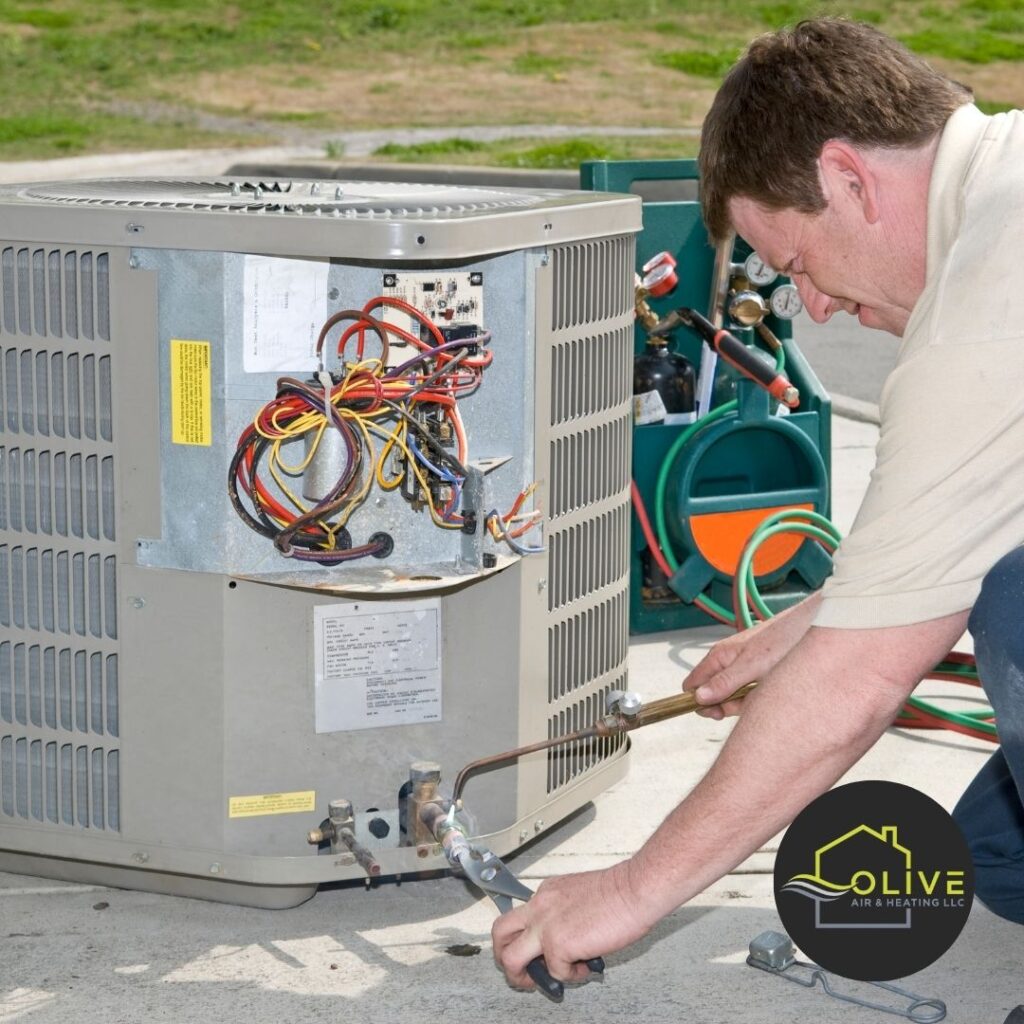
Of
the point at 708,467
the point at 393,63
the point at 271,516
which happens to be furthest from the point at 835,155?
the point at 393,63

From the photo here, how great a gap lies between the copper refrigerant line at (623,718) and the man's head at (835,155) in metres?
0.62

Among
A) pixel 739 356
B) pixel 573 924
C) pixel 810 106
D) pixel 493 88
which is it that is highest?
pixel 493 88

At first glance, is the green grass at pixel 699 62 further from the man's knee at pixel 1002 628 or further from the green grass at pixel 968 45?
the man's knee at pixel 1002 628

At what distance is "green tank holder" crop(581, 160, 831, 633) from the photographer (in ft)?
12.6

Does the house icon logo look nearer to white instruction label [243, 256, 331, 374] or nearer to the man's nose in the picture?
the man's nose

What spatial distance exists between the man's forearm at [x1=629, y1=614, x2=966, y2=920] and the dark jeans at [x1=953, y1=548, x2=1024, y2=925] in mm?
93

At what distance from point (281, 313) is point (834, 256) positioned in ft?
2.57

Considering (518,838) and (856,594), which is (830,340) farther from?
(856,594)

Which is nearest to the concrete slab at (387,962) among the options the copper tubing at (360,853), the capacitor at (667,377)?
the copper tubing at (360,853)

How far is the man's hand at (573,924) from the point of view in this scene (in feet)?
6.07

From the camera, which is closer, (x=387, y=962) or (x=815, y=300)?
(x=815, y=300)

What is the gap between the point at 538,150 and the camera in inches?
500

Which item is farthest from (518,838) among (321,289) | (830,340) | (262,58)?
(262,58)

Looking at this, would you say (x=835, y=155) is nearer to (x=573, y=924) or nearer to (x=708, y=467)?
(x=573, y=924)
